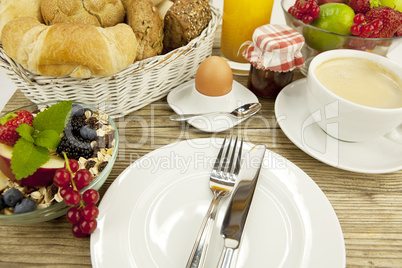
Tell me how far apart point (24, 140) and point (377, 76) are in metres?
0.86

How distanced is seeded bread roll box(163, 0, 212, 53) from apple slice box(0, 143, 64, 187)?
1.74ft

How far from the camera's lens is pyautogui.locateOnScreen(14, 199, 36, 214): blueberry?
540mm

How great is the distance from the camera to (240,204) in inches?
23.1

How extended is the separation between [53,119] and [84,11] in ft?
1.24

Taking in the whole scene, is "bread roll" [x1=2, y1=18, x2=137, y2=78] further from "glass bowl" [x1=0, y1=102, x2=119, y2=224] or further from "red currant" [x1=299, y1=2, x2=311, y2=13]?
"red currant" [x1=299, y1=2, x2=311, y2=13]

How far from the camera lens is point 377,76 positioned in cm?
81

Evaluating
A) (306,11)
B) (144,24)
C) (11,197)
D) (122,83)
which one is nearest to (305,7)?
(306,11)

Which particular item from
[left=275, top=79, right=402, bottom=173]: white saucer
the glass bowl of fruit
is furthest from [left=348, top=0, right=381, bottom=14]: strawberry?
[left=275, top=79, right=402, bottom=173]: white saucer

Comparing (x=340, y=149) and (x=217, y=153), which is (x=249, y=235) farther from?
(x=340, y=149)

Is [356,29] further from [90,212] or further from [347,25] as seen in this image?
[90,212]

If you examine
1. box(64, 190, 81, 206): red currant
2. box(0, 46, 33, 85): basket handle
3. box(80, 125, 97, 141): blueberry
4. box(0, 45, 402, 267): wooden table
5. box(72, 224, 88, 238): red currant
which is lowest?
box(0, 45, 402, 267): wooden table

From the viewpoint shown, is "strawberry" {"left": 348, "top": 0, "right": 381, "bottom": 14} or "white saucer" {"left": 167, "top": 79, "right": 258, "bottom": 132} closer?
"white saucer" {"left": 167, "top": 79, "right": 258, "bottom": 132}

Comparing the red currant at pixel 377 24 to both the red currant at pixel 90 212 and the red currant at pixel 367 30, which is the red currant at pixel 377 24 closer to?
the red currant at pixel 367 30

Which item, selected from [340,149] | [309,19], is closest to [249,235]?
[340,149]
